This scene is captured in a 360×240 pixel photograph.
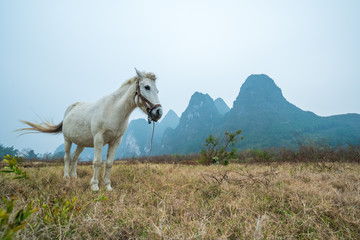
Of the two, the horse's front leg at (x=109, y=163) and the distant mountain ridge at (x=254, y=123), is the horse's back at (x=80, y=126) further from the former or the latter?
the distant mountain ridge at (x=254, y=123)

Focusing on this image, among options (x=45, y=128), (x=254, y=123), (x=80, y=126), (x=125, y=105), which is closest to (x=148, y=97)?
(x=125, y=105)

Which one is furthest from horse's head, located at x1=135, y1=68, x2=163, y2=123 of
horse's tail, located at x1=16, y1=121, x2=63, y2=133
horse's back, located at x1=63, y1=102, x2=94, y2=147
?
horse's tail, located at x1=16, y1=121, x2=63, y2=133

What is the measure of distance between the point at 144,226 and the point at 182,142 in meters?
122

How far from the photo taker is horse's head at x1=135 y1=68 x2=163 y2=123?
2836 mm

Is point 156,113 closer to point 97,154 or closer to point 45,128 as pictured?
point 97,154

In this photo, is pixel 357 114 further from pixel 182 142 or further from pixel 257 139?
pixel 182 142

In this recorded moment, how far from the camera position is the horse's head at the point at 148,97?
2836 mm

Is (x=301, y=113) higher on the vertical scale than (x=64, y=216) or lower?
higher

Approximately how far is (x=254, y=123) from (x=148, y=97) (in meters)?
104

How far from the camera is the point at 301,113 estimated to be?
98500 millimetres

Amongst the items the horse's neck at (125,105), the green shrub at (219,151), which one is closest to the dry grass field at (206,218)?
the horse's neck at (125,105)

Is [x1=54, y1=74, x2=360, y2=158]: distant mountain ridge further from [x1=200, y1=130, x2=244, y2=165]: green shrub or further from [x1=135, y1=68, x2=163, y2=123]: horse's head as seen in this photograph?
[x1=135, y1=68, x2=163, y2=123]: horse's head

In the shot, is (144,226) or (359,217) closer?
(144,226)

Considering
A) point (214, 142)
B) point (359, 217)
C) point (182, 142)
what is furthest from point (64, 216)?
point (182, 142)
